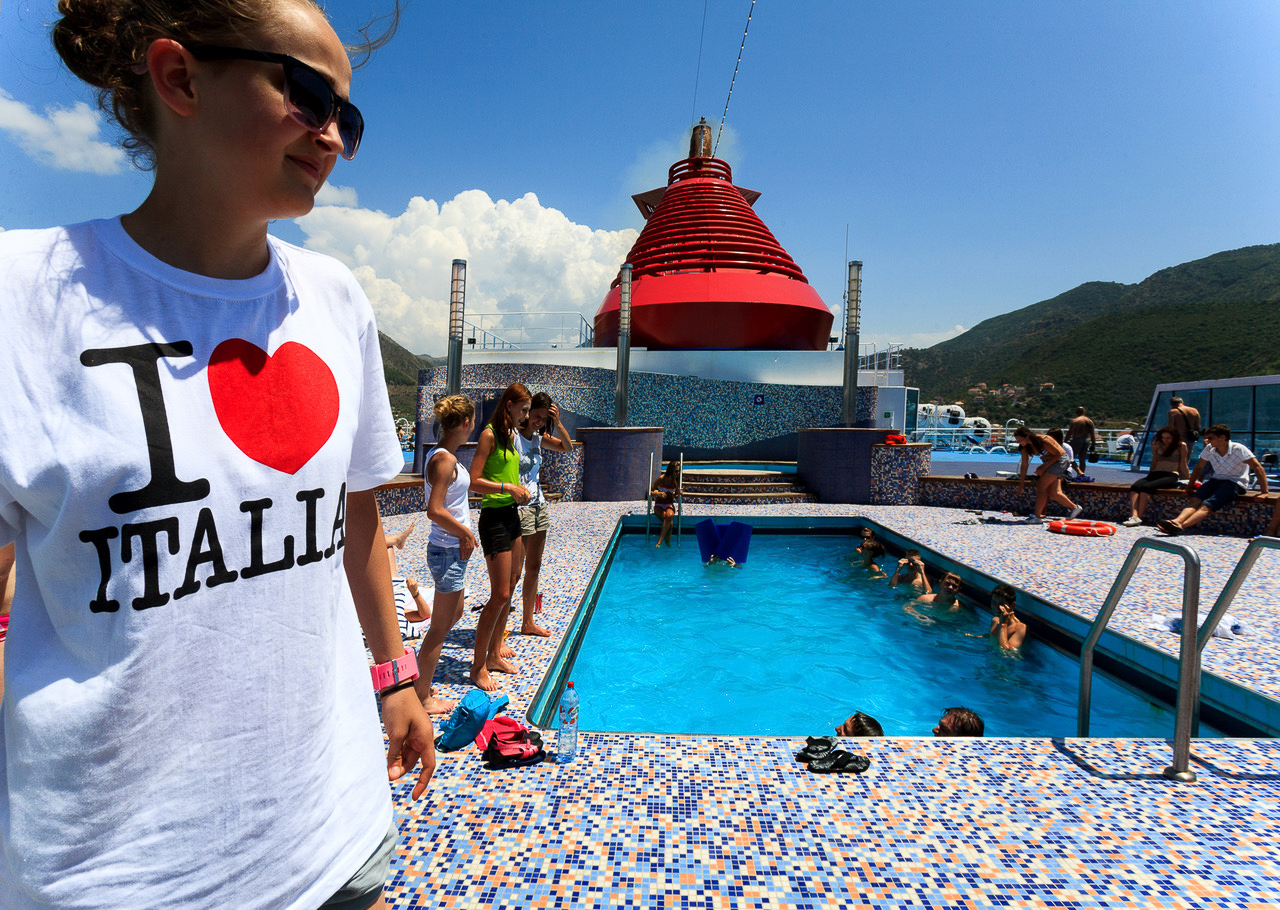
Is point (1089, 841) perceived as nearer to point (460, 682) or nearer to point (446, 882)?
point (446, 882)

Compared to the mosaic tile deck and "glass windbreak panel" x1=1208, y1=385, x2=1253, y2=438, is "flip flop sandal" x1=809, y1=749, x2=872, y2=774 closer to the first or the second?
the mosaic tile deck

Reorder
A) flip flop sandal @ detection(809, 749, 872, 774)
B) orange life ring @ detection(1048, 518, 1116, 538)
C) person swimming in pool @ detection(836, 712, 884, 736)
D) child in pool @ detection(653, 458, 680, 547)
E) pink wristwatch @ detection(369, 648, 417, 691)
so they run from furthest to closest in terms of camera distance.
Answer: child in pool @ detection(653, 458, 680, 547) → orange life ring @ detection(1048, 518, 1116, 538) → person swimming in pool @ detection(836, 712, 884, 736) → flip flop sandal @ detection(809, 749, 872, 774) → pink wristwatch @ detection(369, 648, 417, 691)

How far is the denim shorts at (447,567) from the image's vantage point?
3.06 metres

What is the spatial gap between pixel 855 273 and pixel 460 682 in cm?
1243

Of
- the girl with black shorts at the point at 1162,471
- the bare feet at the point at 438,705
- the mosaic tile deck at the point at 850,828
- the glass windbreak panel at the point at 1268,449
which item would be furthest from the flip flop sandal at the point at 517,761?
the glass windbreak panel at the point at 1268,449

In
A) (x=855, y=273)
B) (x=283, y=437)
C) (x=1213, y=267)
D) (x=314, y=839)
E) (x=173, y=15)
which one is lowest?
(x=314, y=839)

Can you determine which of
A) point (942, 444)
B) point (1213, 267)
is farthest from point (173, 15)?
point (1213, 267)

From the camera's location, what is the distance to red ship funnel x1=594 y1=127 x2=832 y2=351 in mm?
16406

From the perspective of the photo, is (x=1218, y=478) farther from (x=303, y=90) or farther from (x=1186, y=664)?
(x=303, y=90)

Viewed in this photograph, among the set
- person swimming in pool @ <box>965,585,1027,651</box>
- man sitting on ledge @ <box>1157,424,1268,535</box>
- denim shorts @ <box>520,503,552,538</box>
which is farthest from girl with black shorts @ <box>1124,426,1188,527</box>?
denim shorts @ <box>520,503,552,538</box>

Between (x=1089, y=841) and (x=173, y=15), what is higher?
(x=173, y=15)

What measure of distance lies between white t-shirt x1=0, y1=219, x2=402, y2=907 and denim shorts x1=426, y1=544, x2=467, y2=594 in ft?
7.46

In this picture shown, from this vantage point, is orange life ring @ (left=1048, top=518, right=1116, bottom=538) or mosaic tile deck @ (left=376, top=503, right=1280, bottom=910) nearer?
mosaic tile deck @ (left=376, top=503, right=1280, bottom=910)

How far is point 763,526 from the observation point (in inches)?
391
